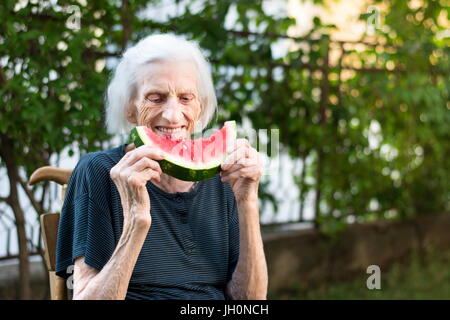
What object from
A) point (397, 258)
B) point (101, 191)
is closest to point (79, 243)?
point (101, 191)

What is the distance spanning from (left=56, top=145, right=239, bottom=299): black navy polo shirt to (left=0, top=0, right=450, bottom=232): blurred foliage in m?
1.21

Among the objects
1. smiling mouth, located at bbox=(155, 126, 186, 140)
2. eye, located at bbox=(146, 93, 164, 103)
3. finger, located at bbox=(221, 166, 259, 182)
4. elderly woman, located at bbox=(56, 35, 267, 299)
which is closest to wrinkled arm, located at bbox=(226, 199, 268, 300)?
elderly woman, located at bbox=(56, 35, 267, 299)

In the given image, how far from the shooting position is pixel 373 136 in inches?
230

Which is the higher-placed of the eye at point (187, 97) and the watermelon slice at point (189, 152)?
the eye at point (187, 97)

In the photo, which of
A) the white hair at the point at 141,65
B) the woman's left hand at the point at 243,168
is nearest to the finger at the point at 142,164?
the woman's left hand at the point at 243,168

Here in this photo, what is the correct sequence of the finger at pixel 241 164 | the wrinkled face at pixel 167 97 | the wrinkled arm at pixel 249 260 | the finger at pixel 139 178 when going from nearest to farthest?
1. the finger at pixel 139 178
2. the finger at pixel 241 164
3. the wrinkled arm at pixel 249 260
4. the wrinkled face at pixel 167 97

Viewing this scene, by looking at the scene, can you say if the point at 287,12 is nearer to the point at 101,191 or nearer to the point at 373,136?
the point at 373,136

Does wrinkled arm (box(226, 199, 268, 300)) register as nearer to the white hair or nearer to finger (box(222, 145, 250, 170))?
finger (box(222, 145, 250, 170))

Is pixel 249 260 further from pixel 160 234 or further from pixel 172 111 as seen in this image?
pixel 172 111

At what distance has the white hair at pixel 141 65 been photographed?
240 cm

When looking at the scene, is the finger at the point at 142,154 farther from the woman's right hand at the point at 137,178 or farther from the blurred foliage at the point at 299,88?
the blurred foliage at the point at 299,88

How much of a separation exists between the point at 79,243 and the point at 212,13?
2444mm

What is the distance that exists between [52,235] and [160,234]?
0.50 metres

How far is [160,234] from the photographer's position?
236 centimetres
